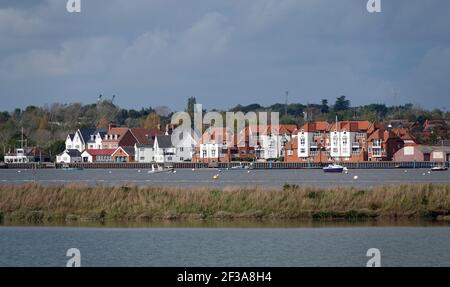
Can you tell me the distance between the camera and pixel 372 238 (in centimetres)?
3544

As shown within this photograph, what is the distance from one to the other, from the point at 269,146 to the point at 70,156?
37053 mm

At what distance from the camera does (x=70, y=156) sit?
560 feet

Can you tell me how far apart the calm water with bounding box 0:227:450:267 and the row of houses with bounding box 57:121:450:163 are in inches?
4568

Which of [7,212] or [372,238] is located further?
[7,212]

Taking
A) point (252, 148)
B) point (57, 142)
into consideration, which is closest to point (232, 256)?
point (252, 148)

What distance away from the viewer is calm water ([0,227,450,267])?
30.7m

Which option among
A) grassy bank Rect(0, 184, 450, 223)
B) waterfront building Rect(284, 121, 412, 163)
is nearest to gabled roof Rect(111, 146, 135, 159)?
waterfront building Rect(284, 121, 412, 163)

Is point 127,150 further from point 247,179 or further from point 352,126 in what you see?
point 247,179

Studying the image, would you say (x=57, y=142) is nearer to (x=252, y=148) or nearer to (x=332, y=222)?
(x=252, y=148)

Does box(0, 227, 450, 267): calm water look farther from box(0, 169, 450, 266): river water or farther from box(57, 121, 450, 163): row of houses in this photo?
box(57, 121, 450, 163): row of houses

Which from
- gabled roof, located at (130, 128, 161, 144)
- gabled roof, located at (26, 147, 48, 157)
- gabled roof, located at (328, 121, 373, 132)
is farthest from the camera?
gabled roof, located at (26, 147, 48, 157)

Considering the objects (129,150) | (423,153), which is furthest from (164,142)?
(423,153)
